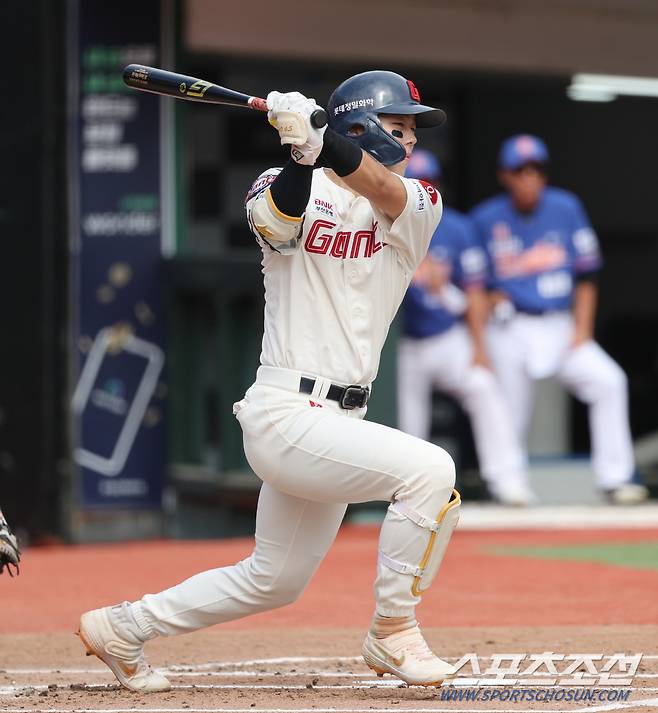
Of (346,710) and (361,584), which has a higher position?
(346,710)

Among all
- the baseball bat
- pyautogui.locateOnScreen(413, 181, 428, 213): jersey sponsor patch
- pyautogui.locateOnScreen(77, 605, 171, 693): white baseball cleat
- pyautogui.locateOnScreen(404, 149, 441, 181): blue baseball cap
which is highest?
the baseball bat

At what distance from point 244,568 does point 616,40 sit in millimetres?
7355

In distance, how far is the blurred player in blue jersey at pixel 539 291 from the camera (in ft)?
31.9

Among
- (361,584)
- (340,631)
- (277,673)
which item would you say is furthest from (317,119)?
(361,584)

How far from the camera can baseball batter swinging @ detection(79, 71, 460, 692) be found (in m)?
4.23

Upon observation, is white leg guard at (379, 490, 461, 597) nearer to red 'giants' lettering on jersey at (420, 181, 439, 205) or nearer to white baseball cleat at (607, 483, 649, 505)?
red 'giants' lettering on jersey at (420, 181, 439, 205)

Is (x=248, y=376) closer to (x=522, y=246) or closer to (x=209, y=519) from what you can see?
(x=209, y=519)

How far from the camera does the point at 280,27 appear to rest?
9820 millimetres

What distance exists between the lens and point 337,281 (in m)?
4.33

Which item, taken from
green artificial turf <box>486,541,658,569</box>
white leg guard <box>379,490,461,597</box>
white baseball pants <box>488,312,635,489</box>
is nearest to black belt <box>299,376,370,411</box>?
white leg guard <box>379,490,461,597</box>

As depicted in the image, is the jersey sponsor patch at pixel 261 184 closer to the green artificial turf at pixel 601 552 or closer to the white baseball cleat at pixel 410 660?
the white baseball cleat at pixel 410 660

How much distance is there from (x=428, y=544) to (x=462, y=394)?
5.55m

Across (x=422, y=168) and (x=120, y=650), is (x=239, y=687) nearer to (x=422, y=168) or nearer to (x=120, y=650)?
(x=120, y=650)

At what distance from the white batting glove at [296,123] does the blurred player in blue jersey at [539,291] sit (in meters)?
5.83
